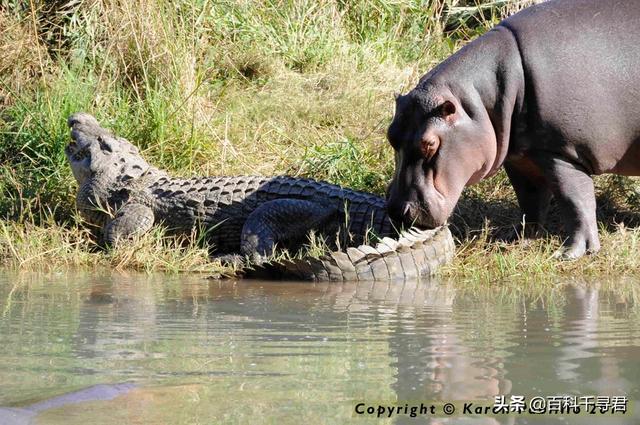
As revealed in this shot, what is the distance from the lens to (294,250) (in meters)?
6.50

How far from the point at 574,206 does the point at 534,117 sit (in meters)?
0.55

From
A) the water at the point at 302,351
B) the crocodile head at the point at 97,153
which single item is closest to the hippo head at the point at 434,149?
the water at the point at 302,351

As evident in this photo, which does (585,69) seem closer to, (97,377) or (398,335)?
(398,335)

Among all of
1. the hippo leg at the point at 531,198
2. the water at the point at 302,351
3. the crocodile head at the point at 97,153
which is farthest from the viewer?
the crocodile head at the point at 97,153

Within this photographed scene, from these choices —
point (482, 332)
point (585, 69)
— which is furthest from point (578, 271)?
point (482, 332)

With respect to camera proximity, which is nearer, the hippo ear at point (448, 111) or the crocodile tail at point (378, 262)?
the crocodile tail at point (378, 262)

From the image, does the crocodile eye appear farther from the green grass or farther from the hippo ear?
the green grass

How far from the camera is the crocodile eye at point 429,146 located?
5.95 m

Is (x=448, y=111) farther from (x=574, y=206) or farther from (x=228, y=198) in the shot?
(x=228, y=198)

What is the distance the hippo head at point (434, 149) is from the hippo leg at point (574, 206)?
1.25 ft

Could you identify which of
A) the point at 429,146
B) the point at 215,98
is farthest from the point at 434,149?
the point at 215,98

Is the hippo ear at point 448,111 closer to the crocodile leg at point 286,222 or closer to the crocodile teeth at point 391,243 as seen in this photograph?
the crocodile teeth at point 391,243

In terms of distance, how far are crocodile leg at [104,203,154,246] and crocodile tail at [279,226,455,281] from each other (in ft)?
4.49

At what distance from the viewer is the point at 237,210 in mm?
6727
